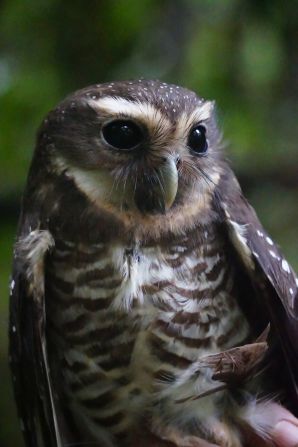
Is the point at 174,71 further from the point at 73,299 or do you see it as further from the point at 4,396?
the point at 4,396

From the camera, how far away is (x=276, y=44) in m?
3.46

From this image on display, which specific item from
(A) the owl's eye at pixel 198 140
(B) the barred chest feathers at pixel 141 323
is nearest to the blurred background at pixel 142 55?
(A) the owl's eye at pixel 198 140

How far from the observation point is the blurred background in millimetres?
3457

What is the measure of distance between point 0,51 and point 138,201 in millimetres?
1079

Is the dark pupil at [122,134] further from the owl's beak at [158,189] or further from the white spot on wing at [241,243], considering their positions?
the white spot on wing at [241,243]

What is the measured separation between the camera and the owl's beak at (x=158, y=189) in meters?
2.72

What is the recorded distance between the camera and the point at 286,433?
2.83 meters

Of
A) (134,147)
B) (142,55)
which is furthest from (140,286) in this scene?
(142,55)

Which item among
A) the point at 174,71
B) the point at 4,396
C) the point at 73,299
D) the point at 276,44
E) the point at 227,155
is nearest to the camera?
the point at 73,299

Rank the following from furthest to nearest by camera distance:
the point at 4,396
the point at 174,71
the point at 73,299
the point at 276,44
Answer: the point at 4,396
the point at 174,71
the point at 276,44
the point at 73,299

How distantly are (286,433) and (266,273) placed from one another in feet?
1.32

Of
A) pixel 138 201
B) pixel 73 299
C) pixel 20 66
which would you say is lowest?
pixel 73 299

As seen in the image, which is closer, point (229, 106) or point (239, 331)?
point (239, 331)

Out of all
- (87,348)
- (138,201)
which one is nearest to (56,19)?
(138,201)
